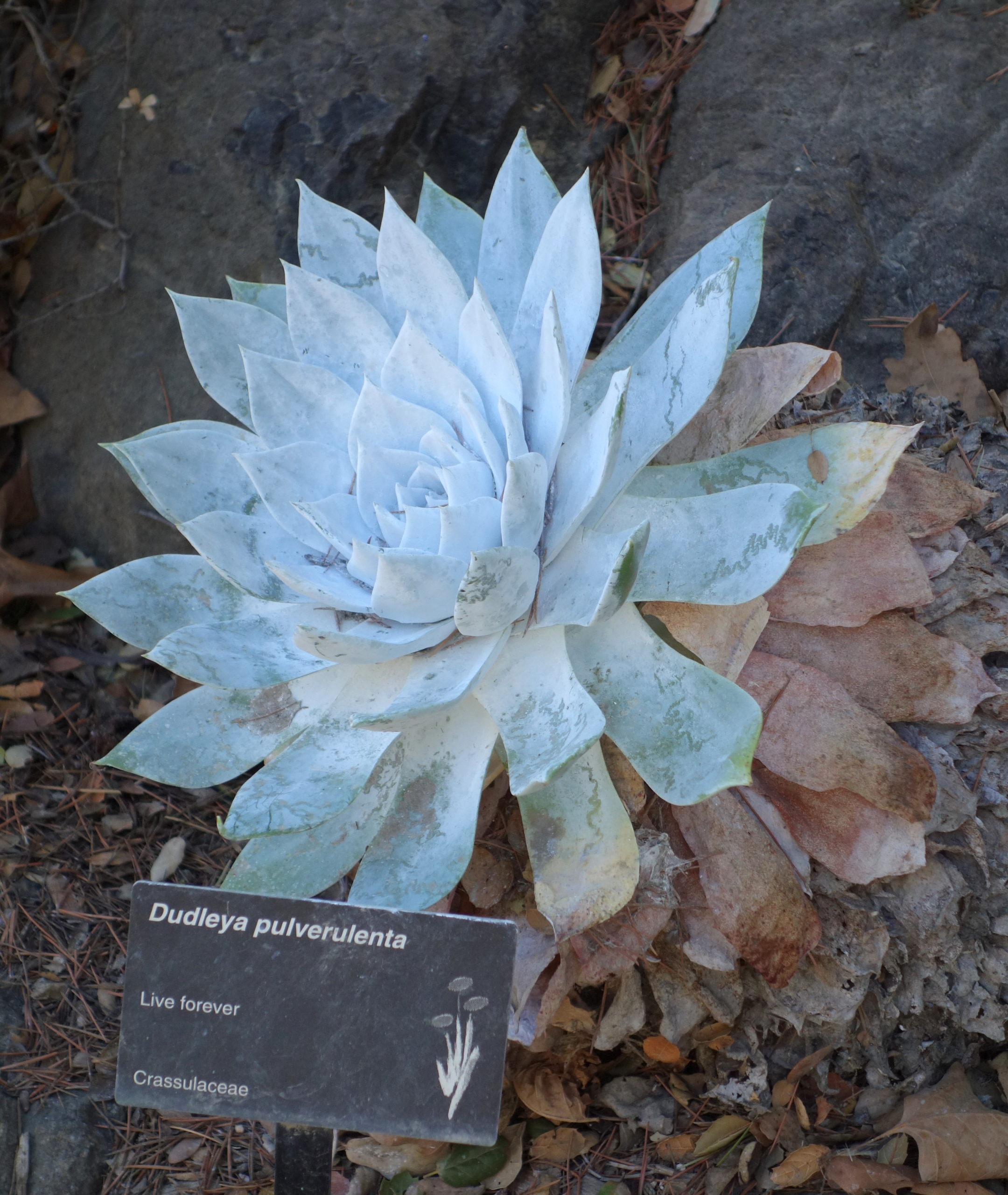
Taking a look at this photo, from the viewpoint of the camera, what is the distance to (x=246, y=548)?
1.23 metres

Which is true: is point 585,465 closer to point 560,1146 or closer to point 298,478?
point 298,478

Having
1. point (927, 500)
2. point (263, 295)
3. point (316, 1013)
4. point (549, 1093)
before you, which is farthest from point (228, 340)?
point (549, 1093)

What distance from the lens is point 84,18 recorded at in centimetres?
247

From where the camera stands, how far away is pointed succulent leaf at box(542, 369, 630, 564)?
3.33 ft

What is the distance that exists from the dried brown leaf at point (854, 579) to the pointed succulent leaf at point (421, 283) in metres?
0.54

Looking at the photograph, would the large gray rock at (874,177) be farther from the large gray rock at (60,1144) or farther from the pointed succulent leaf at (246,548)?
the large gray rock at (60,1144)

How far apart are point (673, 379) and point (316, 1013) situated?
816 millimetres

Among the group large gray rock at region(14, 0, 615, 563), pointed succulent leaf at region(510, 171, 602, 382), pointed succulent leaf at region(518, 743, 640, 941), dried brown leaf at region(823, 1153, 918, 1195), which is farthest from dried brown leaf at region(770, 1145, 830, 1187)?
large gray rock at region(14, 0, 615, 563)

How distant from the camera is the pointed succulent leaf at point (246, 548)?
1.17 meters

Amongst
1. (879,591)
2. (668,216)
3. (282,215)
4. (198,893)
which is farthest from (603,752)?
(282,215)

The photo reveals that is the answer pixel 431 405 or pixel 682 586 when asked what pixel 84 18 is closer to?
pixel 431 405

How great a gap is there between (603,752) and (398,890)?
0.34 metres

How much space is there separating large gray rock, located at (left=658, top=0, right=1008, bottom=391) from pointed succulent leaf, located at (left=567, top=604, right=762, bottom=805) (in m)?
0.99

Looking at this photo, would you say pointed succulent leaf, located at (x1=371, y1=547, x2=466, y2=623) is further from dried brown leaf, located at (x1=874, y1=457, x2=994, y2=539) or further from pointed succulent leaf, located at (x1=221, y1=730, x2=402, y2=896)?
dried brown leaf, located at (x1=874, y1=457, x2=994, y2=539)
